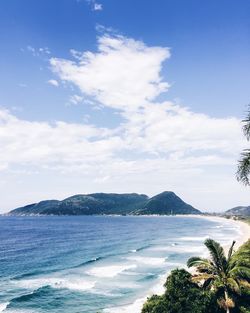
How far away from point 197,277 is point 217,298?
208 cm

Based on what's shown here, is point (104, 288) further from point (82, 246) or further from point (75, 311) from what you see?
point (82, 246)

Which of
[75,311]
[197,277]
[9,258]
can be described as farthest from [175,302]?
[9,258]

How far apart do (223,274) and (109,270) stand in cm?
3852

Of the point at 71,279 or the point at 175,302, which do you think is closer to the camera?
the point at 175,302

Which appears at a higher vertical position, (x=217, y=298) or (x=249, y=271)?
(x=249, y=271)

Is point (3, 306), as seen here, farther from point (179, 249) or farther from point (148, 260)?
point (179, 249)

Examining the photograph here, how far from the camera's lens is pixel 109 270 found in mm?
65000

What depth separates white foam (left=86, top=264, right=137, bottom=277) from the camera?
6175 centimetres

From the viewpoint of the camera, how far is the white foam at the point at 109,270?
61.8 meters

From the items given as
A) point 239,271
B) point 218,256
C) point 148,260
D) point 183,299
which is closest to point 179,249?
point 148,260

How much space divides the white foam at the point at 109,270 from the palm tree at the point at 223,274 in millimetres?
32959

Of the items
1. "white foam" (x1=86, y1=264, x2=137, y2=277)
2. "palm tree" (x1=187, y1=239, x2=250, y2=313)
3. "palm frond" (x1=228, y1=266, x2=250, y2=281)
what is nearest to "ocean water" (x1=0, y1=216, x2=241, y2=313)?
"white foam" (x1=86, y1=264, x2=137, y2=277)

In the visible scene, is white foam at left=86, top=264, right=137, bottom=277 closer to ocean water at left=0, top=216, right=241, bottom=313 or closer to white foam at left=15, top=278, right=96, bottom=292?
ocean water at left=0, top=216, right=241, bottom=313

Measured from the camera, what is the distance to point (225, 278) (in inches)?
1140
